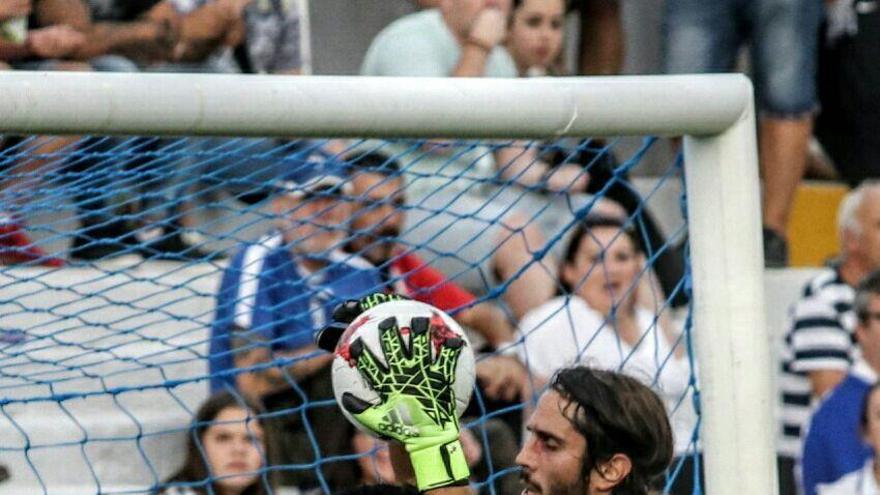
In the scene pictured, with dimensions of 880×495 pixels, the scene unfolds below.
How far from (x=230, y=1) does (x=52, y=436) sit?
1387 mm

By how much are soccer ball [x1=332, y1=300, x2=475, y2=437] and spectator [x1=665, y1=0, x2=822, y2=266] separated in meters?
3.24

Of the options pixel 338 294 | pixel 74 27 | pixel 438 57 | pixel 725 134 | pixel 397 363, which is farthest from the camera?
pixel 438 57

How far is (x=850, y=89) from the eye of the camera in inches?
247

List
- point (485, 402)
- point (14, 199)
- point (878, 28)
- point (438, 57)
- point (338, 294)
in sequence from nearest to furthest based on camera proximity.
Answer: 1. point (14, 199)
2. point (338, 294)
3. point (485, 402)
4. point (438, 57)
5. point (878, 28)

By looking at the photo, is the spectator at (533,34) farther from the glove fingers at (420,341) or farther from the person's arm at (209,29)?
the glove fingers at (420,341)

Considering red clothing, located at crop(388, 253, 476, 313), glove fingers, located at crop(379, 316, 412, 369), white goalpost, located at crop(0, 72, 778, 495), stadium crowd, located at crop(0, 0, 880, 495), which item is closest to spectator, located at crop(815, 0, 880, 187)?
stadium crowd, located at crop(0, 0, 880, 495)

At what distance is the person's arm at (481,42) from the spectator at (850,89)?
4.13 ft

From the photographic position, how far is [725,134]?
3014 millimetres

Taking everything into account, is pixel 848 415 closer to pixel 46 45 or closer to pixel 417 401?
pixel 46 45

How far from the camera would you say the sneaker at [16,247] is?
3729 millimetres

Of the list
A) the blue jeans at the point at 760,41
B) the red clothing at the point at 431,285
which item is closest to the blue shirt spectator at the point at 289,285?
the red clothing at the point at 431,285

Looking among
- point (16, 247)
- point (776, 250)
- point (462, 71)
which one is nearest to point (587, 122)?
point (16, 247)

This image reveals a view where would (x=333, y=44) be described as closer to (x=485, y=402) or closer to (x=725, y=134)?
(x=485, y=402)

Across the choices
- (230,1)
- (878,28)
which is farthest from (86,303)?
(878,28)
